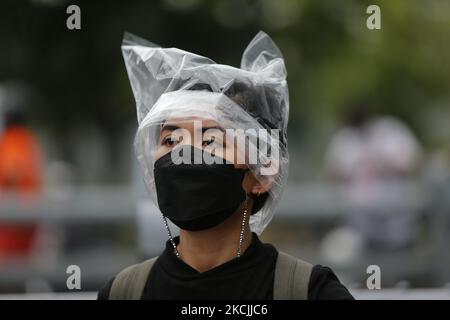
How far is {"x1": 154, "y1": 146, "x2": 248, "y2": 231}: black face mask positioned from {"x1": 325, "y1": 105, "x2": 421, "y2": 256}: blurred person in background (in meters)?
6.47

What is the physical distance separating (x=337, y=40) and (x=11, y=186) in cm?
675

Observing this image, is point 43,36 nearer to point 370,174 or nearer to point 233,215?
point 370,174

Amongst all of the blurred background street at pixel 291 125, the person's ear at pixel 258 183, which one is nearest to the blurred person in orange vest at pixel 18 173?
the blurred background street at pixel 291 125

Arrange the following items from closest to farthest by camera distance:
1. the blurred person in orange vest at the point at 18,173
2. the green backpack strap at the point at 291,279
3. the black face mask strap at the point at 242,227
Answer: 1. the green backpack strap at the point at 291,279
2. the black face mask strap at the point at 242,227
3. the blurred person in orange vest at the point at 18,173

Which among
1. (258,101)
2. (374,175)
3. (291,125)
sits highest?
(258,101)

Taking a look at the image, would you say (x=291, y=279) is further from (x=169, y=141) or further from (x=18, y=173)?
(x=18, y=173)

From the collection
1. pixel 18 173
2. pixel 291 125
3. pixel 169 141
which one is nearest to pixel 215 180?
pixel 169 141

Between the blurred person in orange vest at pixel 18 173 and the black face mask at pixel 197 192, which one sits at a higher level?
the black face mask at pixel 197 192

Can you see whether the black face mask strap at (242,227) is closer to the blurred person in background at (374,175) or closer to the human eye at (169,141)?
the human eye at (169,141)

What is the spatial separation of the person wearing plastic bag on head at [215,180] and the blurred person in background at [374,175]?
630cm

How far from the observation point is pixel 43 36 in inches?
507

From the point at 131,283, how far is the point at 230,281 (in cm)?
30

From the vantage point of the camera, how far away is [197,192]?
130 inches

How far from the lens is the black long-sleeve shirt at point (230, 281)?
3205 millimetres
